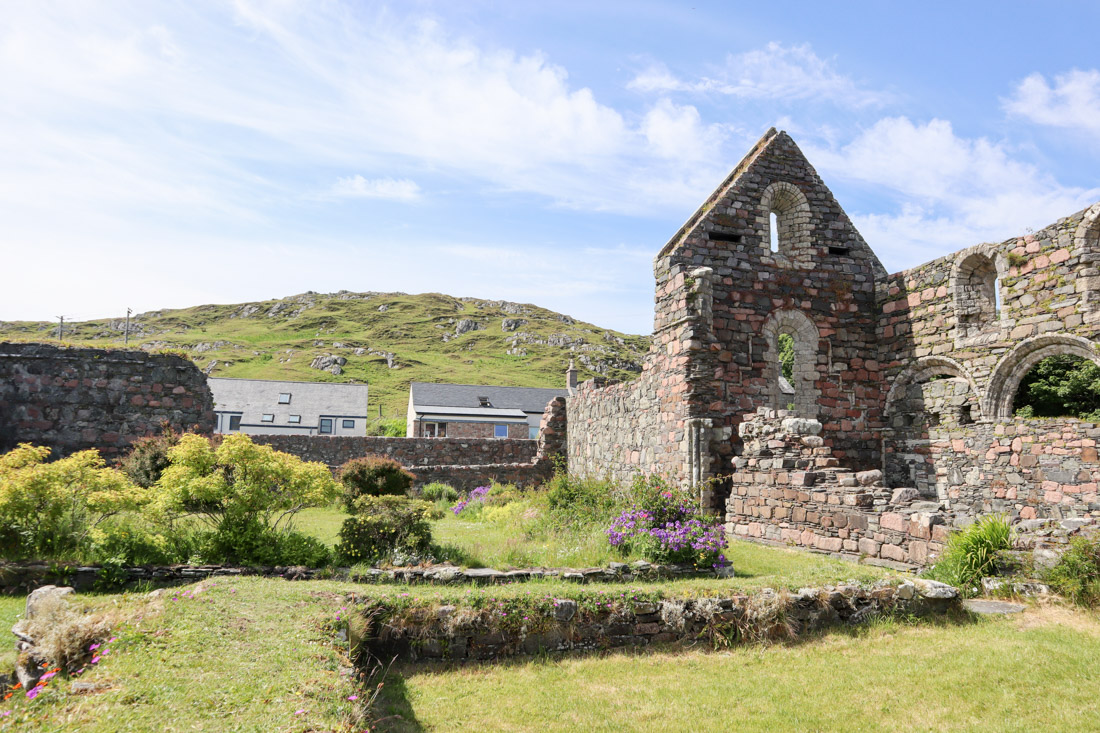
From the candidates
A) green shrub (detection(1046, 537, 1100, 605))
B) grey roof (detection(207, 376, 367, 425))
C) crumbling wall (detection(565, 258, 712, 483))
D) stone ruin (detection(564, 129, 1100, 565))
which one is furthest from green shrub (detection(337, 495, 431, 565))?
grey roof (detection(207, 376, 367, 425))

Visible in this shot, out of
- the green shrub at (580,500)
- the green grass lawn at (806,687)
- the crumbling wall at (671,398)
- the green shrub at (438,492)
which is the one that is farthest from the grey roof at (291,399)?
the green grass lawn at (806,687)

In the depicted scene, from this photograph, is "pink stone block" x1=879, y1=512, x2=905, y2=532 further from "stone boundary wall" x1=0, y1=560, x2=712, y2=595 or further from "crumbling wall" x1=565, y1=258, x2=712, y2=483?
"crumbling wall" x1=565, y1=258, x2=712, y2=483

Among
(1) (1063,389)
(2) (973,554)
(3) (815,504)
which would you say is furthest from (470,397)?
(2) (973,554)

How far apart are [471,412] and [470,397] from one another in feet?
10.4

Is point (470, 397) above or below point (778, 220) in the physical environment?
below

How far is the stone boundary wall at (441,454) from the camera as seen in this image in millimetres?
24359

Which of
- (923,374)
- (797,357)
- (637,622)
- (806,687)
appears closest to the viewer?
(806,687)

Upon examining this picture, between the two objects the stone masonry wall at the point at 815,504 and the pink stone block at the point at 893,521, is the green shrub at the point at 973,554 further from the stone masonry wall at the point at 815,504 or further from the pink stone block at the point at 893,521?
the pink stone block at the point at 893,521

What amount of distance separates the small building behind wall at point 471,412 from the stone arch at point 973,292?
36.0 m

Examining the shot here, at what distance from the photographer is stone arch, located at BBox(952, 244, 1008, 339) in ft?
48.2

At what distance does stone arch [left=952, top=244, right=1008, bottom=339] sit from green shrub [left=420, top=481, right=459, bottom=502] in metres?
15.5

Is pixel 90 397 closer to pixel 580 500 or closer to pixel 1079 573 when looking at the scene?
pixel 580 500

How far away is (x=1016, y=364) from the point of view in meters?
13.6

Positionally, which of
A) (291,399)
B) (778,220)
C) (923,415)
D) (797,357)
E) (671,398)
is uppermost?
(778,220)
